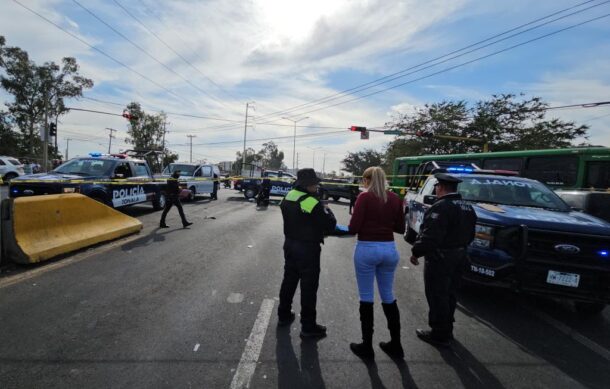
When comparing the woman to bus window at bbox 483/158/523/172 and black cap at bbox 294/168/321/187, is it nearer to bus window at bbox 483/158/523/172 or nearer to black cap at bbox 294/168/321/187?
black cap at bbox 294/168/321/187

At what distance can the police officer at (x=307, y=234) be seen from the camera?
3.85 m

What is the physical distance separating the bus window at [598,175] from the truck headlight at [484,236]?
1046 centimetres

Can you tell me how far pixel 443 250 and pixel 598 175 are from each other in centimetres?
1181

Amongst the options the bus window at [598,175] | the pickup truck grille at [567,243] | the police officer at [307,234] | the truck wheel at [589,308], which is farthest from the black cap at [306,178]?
the bus window at [598,175]

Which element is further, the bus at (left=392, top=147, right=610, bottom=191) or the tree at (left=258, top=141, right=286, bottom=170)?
the tree at (left=258, top=141, right=286, bottom=170)

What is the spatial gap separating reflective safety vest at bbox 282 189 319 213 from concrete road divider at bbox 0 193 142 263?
15.3ft

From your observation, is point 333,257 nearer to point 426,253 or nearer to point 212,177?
point 426,253

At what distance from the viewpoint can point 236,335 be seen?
3789mm

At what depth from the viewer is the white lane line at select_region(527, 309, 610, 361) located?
3.88m

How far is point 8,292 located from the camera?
15.5 feet

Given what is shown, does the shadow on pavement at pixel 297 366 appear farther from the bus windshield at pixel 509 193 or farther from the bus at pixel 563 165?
the bus at pixel 563 165

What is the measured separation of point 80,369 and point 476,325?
163 inches

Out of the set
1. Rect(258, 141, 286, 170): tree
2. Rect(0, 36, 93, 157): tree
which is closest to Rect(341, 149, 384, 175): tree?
Rect(258, 141, 286, 170): tree

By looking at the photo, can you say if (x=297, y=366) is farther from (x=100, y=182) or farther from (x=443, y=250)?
(x=100, y=182)
